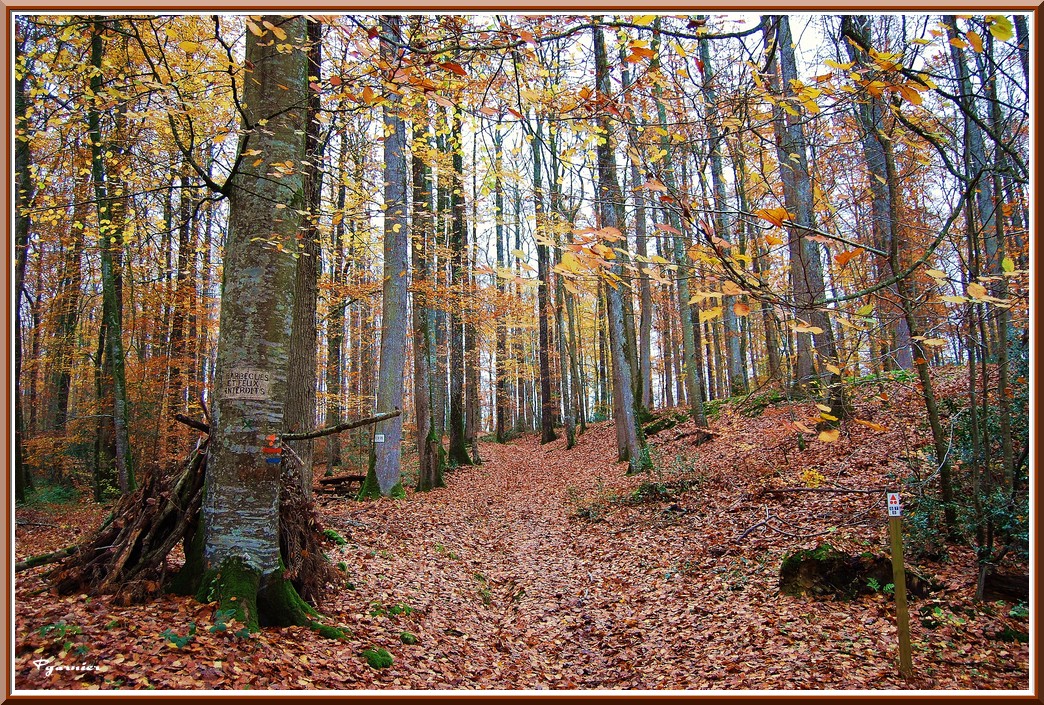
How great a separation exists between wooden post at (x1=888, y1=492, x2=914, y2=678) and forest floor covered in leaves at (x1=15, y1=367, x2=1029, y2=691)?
14 cm

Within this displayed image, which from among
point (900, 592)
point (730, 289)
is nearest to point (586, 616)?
point (900, 592)

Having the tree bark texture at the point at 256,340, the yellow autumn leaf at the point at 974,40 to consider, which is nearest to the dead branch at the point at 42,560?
the tree bark texture at the point at 256,340

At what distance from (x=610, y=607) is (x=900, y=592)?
122 inches

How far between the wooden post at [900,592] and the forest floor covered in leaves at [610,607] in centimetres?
14

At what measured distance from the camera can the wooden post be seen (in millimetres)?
3779

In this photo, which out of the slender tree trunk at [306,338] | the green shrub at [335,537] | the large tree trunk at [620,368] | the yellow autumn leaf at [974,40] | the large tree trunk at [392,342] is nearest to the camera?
the yellow autumn leaf at [974,40]

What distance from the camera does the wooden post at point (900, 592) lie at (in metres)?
3.78

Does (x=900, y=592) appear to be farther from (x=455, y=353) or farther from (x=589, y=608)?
(x=455, y=353)

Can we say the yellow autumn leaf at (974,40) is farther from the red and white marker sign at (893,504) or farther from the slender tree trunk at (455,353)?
the slender tree trunk at (455,353)

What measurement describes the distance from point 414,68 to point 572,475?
12847 mm

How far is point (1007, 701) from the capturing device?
3.01 metres

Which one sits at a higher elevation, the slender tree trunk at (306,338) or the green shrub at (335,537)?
the slender tree trunk at (306,338)

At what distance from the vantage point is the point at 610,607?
6.09 m

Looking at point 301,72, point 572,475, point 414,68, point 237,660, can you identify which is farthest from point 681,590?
point 572,475
